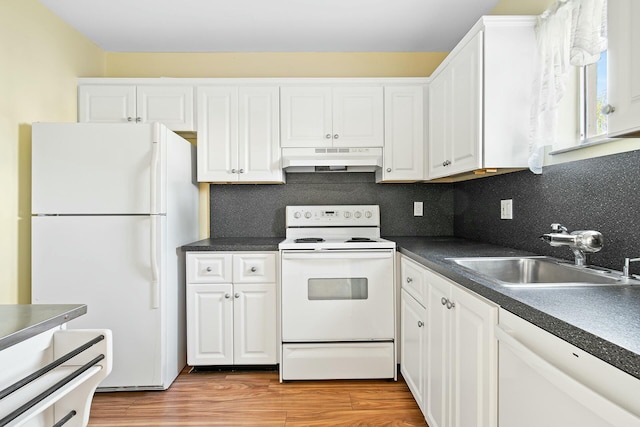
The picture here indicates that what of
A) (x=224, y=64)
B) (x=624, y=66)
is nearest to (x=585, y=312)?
(x=624, y=66)

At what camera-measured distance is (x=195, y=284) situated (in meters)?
2.44

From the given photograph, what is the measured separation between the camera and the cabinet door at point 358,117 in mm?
2734

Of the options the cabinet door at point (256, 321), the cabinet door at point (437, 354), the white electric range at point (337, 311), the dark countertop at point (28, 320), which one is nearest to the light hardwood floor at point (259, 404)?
the white electric range at point (337, 311)

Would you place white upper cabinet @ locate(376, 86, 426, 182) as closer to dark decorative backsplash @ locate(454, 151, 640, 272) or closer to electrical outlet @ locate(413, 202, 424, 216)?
electrical outlet @ locate(413, 202, 424, 216)

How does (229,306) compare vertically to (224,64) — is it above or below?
below

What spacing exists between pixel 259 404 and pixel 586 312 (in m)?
1.83

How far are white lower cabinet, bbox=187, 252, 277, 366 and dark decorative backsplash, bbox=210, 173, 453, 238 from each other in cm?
61

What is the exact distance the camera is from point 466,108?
6.56ft

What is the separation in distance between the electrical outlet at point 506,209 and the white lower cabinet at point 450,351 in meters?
0.66

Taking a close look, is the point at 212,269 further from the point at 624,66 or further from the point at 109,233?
the point at 624,66

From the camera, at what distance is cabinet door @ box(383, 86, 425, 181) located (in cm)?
274

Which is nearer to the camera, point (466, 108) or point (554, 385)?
point (554, 385)

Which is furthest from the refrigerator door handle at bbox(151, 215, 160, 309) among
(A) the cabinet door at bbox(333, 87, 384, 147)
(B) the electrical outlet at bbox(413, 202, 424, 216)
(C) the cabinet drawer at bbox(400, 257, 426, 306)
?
(B) the electrical outlet at bbox(413, 202, 424, 216)

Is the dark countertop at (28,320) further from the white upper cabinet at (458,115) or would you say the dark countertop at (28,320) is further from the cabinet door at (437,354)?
the white upper cabinet at (458,115)
